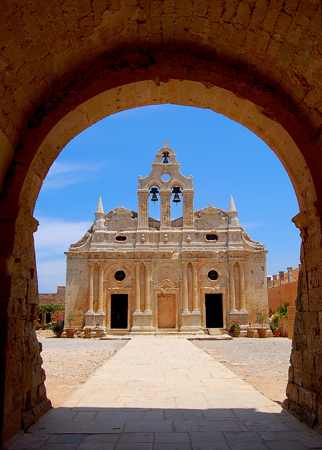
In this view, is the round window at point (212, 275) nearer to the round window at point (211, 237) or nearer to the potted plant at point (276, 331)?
the round window at point (211, 237)

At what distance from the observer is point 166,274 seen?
84.6 ft

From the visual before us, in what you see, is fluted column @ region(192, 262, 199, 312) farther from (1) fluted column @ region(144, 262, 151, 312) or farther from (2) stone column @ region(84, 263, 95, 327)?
(2) stone column @ region(84, 263, 95, 327)

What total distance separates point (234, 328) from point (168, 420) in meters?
20.0

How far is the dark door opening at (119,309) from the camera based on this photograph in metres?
26.1

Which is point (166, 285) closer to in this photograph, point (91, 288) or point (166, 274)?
point (166, 274)

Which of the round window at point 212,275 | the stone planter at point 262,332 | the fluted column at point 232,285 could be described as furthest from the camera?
the round window at point 212,275

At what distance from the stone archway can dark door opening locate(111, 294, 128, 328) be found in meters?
20.9

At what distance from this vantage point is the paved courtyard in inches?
161

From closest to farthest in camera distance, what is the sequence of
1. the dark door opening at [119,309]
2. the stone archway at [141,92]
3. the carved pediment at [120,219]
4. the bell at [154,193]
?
the stone archway at [141,92] → the dark door opening at [119,309] → the bell at [154,193] → the carved pediment at [120,219]

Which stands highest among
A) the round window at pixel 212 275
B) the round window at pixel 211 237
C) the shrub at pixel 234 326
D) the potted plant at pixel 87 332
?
the round window at pixel 211 237

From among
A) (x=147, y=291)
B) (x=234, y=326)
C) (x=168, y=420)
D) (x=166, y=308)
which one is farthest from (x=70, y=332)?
(x=168, y=420)

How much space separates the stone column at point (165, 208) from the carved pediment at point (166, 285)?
3.71 metres

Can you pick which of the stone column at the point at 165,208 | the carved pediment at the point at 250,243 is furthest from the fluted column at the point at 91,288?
the carved pediment at the point at 250,243

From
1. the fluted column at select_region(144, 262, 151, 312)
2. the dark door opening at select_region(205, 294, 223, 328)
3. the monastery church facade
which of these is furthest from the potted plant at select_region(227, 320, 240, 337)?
the fluted column at select_region(144, 262, 151, 312)
